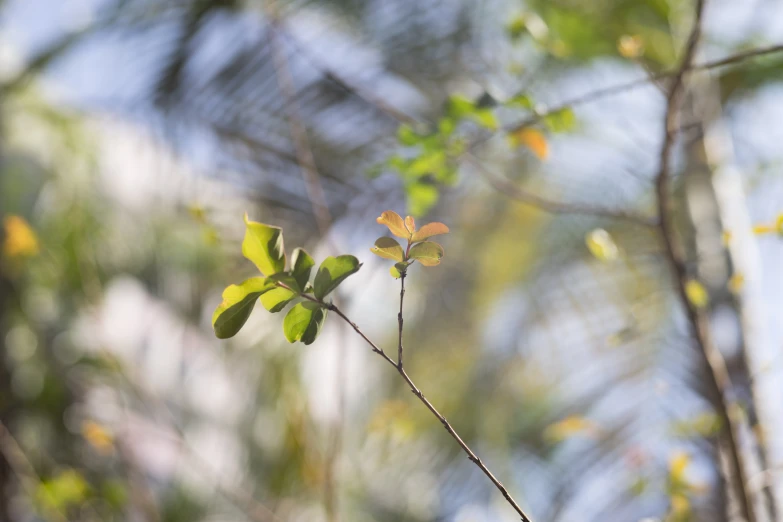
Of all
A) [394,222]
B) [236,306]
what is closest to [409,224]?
[394,222]

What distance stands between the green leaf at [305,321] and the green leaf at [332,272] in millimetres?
12

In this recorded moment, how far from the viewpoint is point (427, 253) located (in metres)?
0.45

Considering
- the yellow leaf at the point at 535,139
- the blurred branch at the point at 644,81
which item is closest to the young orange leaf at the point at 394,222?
the blurred branch at the point at 644,81

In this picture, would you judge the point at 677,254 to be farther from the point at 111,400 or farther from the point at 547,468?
the point at 111,400

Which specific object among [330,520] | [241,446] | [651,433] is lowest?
[330,520]

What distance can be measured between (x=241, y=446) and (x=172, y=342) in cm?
59

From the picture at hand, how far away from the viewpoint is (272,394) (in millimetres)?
1960

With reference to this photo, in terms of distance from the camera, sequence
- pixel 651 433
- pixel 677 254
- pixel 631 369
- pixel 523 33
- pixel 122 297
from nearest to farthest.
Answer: pixel 677 254 → pixel 523 33 → pixel 651 433 → pixel 631 369 → pixel 122 297

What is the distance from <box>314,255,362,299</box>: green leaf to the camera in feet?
1.38

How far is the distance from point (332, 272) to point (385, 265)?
1.07 meters

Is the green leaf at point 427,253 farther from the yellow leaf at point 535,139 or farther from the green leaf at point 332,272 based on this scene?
the yellow leaf at point 535,139

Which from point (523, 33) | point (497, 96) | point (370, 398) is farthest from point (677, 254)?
point (370, 398)

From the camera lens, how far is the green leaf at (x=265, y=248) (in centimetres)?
40

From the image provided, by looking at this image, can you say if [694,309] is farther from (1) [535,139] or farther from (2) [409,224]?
(2) [409,224]
